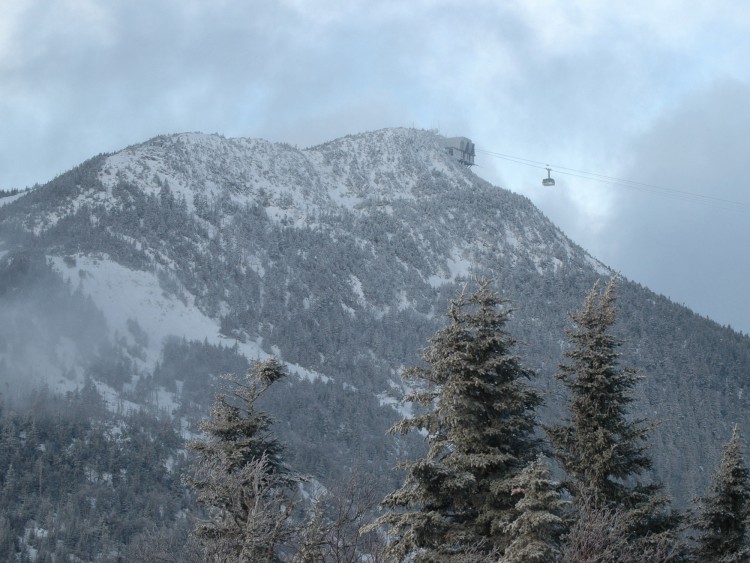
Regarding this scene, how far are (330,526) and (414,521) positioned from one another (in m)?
2.20

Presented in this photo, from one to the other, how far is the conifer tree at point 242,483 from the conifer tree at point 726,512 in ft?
37.9

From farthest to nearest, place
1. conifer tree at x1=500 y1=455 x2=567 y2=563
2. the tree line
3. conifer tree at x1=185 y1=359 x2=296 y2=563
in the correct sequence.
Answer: conifer tree at x1=185 y1=359 x2=296 y2=563 < the tree line < conifer tree at x1=500 y1=455 x2=567 y2=563

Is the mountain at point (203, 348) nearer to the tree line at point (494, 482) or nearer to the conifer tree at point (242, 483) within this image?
the conifer tree at point (242, 483)

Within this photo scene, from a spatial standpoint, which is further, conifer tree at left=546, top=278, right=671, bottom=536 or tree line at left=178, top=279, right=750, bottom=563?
conifer tree at left=546, top=278, right=671, bottom=536

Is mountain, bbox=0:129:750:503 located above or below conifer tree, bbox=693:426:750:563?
above

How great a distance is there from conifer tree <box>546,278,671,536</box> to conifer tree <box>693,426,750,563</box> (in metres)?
2.41

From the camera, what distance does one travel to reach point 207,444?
23.4 meters

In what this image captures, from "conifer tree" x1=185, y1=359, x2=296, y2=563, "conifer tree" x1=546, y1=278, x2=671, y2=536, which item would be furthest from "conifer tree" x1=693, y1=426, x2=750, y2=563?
"conifer tree" x1=185, y1=359, x2=296, y2=563

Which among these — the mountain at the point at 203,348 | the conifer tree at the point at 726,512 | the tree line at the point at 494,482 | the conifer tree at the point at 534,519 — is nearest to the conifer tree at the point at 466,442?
the tree line at the point at 494,482

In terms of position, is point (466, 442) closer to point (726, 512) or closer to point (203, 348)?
point (726, 512)

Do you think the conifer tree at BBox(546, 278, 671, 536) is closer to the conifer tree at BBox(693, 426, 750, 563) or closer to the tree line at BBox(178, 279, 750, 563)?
the tree line at BBox(178, 279, 750, 563)

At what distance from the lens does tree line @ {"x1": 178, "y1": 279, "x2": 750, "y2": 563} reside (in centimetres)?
1788

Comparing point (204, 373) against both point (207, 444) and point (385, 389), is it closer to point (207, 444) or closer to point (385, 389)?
point (385, 389)

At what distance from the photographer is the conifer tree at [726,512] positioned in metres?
22.8
